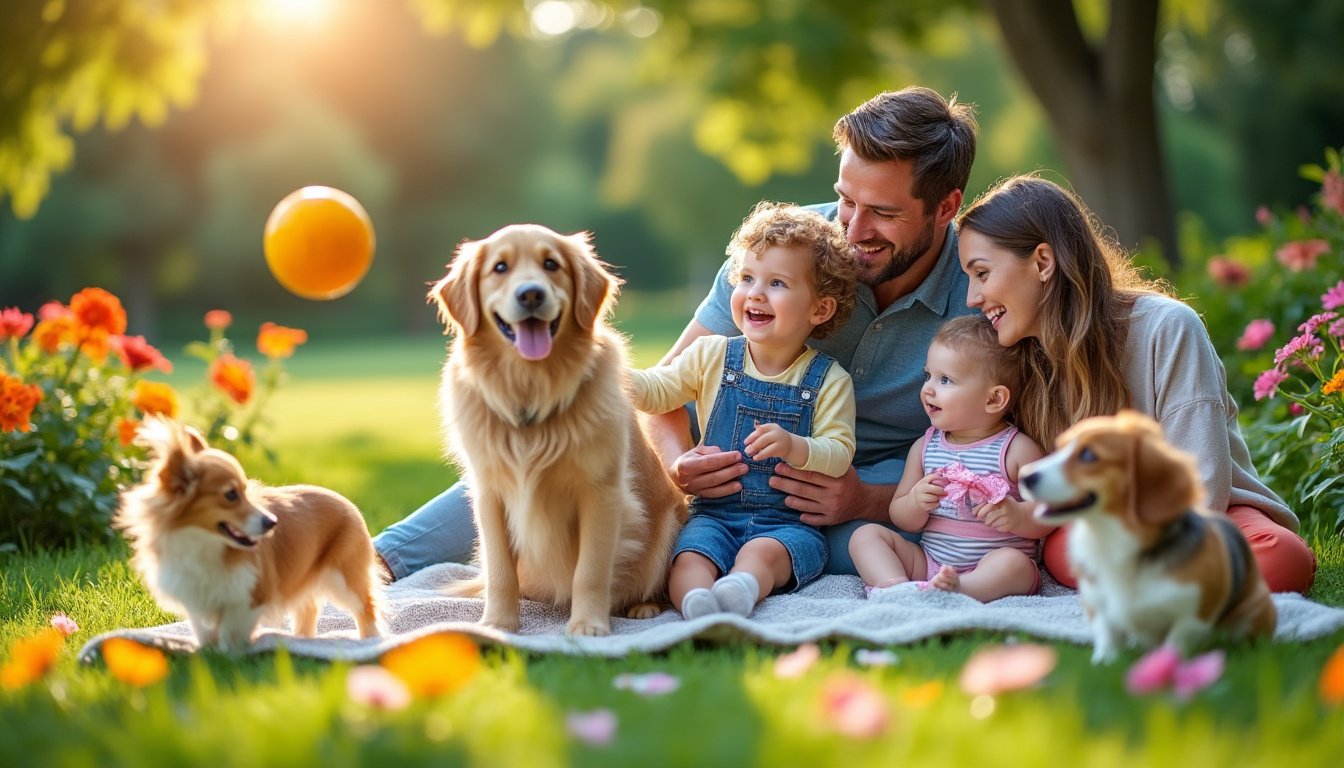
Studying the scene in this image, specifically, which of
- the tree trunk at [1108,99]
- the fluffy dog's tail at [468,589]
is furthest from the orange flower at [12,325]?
the tree trunk at [1108,99]

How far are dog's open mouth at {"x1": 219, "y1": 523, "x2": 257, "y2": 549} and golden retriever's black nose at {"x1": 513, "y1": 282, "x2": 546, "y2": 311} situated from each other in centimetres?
100

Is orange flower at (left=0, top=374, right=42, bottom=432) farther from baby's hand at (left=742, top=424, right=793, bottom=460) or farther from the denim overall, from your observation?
baby's hand at (left=742, top=424, right=793, bottom=460)

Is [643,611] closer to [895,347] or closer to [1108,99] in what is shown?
[895,347]

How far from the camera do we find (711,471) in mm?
4324

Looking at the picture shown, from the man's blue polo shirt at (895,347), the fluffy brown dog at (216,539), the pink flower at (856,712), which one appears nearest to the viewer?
the pink flower at (856,712)

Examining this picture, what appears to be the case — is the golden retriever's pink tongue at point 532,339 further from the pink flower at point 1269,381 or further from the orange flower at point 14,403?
the pink flower at point 1269,381

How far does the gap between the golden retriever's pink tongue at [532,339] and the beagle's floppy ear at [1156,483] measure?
5.43 ft

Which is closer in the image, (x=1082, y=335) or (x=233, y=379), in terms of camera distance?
(x=1082, y=335)

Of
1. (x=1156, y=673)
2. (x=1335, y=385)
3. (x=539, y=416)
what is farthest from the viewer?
(x=1335, y=385)

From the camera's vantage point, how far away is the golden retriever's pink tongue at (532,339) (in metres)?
3.64

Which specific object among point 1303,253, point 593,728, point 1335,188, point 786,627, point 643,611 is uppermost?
point 1335,188

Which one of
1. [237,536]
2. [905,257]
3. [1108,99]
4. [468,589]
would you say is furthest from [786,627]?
[1108,99]

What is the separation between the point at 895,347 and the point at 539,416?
5.05 feet

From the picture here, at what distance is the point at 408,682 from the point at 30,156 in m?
9.17
